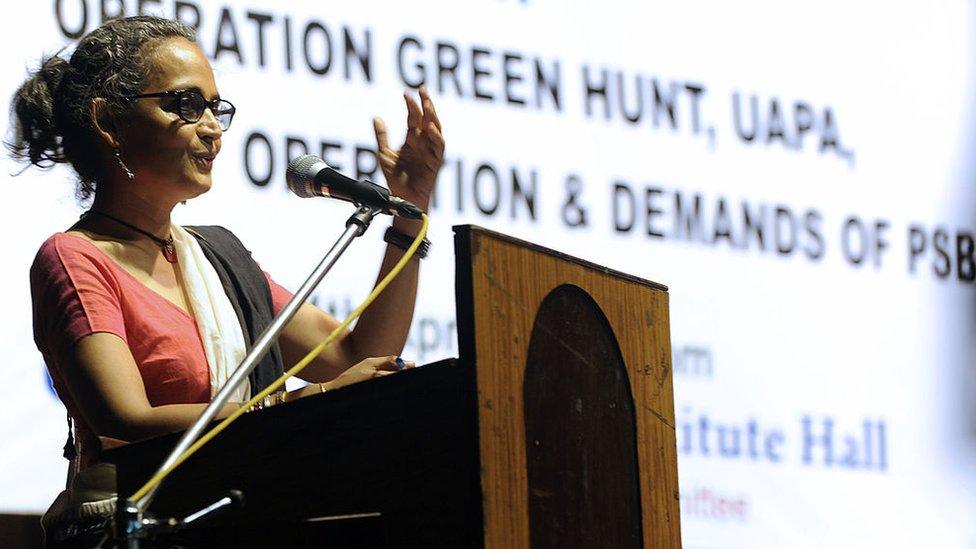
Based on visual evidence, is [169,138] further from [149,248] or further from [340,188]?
[340,188]

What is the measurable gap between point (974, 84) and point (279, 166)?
2008mm

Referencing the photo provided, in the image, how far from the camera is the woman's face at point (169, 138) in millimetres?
1885

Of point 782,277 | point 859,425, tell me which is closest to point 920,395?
point 859,425

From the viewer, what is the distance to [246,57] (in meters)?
2.73

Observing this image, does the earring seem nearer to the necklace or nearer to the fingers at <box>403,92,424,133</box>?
the necklace

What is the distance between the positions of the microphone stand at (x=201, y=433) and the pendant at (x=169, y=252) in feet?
1.39

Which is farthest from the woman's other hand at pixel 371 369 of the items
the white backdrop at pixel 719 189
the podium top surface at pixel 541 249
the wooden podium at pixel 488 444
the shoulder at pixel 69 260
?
the white backdrop at pixel 719 189

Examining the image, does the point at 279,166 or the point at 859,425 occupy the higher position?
the point at 279,166

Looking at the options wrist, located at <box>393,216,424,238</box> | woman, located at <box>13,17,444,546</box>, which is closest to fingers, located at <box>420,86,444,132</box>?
woman, located at <box>13,17,444,546</box>

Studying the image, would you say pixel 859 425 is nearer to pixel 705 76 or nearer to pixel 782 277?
pixel 782 277

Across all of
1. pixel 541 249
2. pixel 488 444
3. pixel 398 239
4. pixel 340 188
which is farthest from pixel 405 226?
pixel 488 444

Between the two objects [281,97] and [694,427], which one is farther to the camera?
[694,427]

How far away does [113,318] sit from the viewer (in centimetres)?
175

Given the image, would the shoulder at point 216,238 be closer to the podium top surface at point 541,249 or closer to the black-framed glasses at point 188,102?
the black-framed glasses at point 188,102
